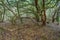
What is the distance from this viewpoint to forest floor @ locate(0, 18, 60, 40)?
19.5ft

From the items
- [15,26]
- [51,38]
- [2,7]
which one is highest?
[2,7]

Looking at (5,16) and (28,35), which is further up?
(5,16)

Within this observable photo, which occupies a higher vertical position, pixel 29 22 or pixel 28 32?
pixel 29 22

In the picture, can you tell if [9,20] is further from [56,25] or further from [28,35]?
[56,25]

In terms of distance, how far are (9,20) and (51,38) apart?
5.99 ft

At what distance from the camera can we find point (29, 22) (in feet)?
22.4

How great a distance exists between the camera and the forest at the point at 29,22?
19.8ft

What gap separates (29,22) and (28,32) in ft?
2.57

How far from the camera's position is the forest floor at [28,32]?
5.94 m

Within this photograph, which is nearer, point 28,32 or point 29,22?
point 28,32

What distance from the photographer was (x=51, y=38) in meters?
5.91

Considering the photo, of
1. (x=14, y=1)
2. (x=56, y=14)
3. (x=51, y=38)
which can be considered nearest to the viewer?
(x=51, y=38)

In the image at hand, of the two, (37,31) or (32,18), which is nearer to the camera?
(37,31)

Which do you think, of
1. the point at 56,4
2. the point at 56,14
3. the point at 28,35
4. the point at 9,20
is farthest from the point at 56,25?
the point at 9,20
